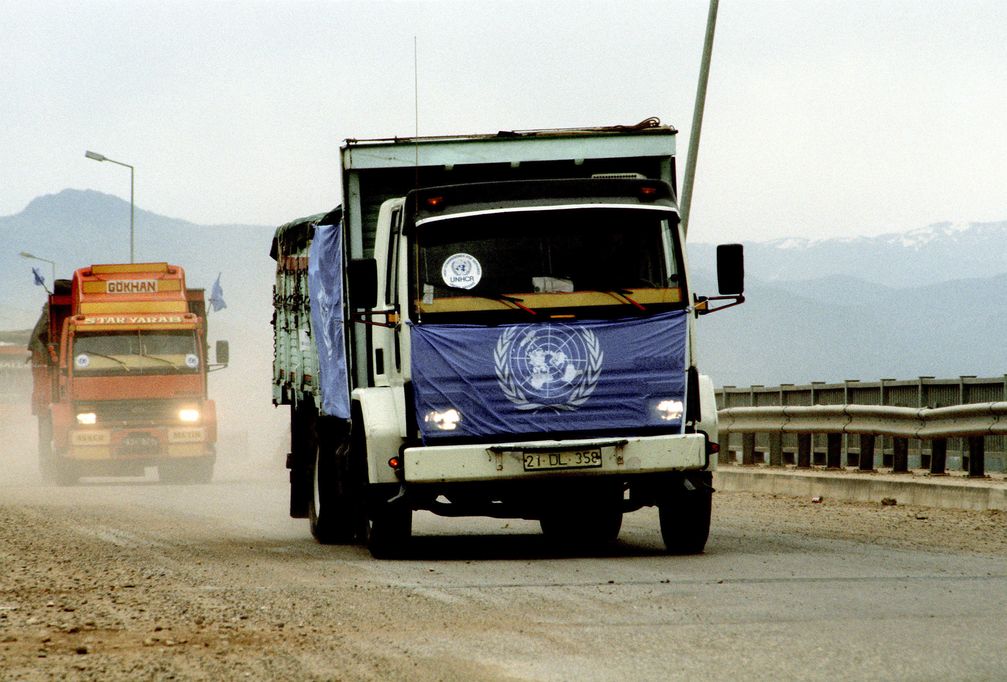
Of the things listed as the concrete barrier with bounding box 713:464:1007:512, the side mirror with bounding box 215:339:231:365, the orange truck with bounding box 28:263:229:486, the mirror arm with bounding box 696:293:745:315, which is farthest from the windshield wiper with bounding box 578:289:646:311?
the side mirror with bounding box 215:339:231:365

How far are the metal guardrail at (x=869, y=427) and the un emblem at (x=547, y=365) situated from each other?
622cm

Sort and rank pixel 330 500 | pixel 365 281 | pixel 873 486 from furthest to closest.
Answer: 1. pixel 873 486
2. pixel 330 500
3. pixel 365 281

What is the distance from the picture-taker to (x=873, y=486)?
17.4 meters

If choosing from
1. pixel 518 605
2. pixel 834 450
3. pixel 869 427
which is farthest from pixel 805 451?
pixel 518 605

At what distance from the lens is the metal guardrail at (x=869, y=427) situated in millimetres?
16672

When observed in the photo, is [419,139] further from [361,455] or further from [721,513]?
[721,513]

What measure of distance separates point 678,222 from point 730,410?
11.8 meters

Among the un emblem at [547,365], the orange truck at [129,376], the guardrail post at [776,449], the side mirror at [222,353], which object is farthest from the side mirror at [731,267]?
the side mirror at [222,353]

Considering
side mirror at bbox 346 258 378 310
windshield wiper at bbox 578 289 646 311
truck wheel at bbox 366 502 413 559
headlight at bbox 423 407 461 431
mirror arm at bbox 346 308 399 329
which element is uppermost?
side mirror at bbox 346 258 378 310

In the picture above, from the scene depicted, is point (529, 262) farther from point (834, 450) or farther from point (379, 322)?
point (834, 450)

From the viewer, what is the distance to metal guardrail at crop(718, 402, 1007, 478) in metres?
16.7

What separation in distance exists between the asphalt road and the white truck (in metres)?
0.56

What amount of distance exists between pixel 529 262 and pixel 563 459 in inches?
52.5

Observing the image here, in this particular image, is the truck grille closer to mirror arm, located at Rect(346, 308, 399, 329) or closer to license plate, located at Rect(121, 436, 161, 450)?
license plate, located at Rect(121, 436, 161, 450)
